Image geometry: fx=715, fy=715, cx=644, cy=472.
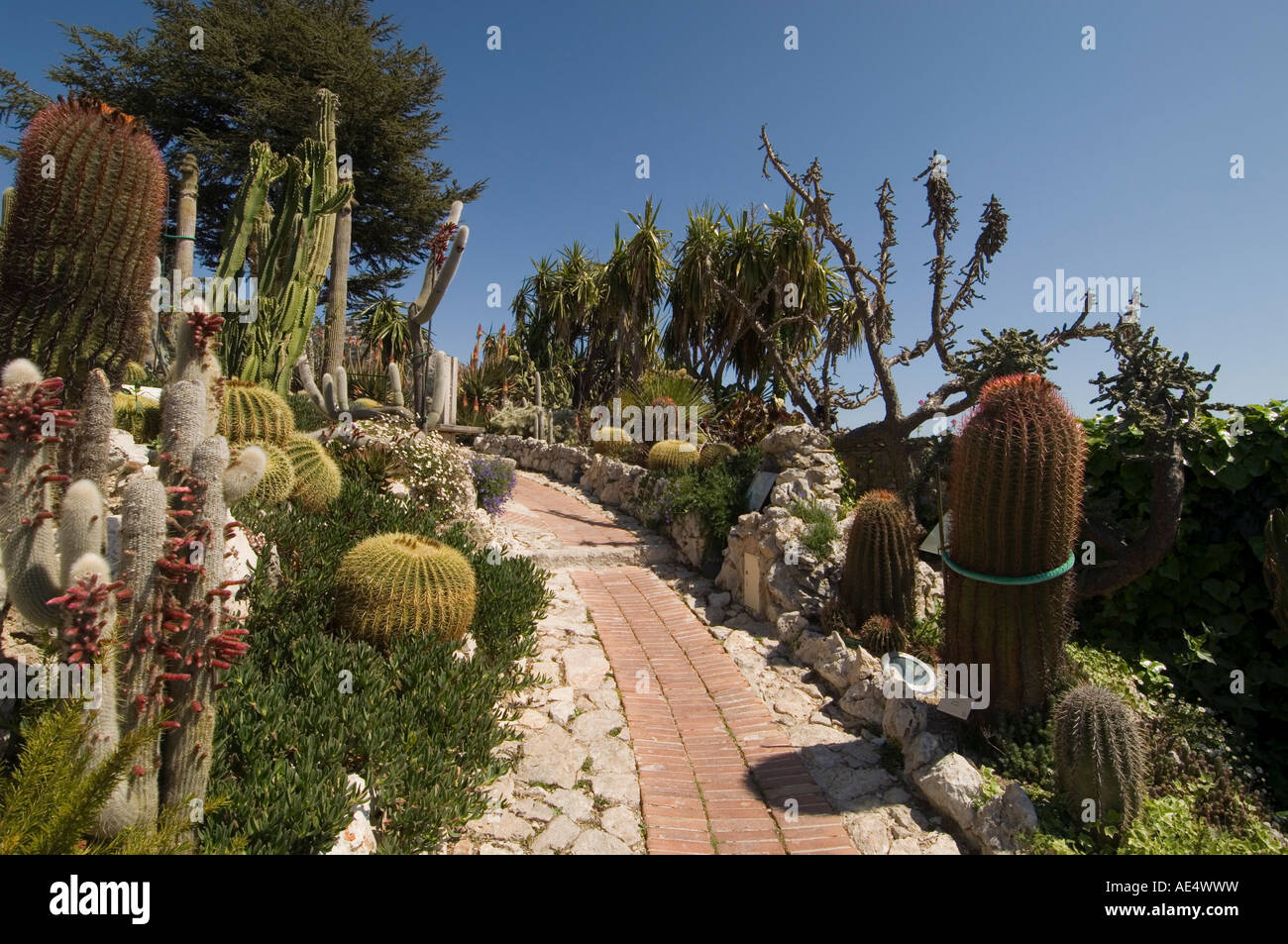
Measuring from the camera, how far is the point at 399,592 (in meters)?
4.41

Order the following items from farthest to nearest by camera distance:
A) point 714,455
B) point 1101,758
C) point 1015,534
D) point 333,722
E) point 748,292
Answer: point 748,292, point 714,455, point 1015,534, point 1101,758, point 333,722

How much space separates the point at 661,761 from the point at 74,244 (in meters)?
4.10

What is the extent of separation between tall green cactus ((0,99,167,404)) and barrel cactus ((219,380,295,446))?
193 centimetres

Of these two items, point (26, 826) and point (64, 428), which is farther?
point (64, 428)

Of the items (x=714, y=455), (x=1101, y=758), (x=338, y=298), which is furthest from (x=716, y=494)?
(x=338, y=298)

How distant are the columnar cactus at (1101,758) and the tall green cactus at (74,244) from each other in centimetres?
514

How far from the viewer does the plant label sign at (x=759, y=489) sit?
7.57 m

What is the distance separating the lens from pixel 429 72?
19.2 m

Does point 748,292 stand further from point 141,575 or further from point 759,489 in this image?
point 141,575

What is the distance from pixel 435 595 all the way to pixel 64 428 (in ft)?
7.22

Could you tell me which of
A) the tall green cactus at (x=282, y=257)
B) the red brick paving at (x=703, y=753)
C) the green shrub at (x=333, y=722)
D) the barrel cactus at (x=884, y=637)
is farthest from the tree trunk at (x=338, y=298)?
the barrel cactus at (x=884, y=637)

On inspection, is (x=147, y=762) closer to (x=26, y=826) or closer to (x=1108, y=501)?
(x=26, y=826)

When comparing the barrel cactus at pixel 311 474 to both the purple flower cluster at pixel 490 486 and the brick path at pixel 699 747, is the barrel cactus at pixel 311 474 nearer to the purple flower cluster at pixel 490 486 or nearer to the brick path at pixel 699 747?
the brick path at pixel 699 747
